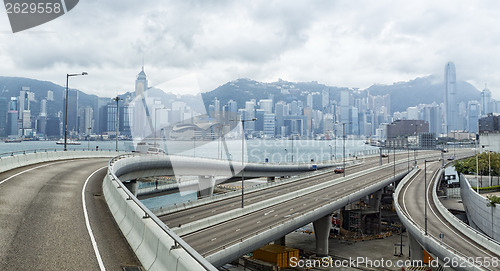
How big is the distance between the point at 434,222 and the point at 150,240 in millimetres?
39241

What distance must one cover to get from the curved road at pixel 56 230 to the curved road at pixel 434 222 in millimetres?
28301

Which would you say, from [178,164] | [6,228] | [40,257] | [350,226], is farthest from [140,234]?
[350,226]

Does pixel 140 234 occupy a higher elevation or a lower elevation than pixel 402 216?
higher

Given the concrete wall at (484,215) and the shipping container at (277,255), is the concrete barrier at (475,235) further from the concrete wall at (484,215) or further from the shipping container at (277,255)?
the shipping container at (277,255)

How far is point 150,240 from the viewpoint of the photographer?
9930 mm

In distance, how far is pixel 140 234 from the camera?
1086 cm

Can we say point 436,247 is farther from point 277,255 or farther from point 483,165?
point 483,165

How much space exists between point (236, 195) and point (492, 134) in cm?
8304

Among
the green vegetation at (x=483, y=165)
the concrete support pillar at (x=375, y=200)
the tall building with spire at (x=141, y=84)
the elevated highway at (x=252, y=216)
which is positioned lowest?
the concrete support pillar at (x=375, y=200)

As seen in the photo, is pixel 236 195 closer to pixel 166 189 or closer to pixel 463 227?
pixel 463 227

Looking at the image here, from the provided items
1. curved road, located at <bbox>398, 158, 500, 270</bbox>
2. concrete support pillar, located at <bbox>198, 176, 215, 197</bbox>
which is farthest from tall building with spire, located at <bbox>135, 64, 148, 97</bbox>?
curved road, located at <bbox>398, 158, 500, 270</bbox>

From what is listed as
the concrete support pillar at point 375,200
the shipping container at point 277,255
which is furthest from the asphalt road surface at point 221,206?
the concrete support pillar at point 375,200

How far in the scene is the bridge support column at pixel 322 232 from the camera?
49.0m

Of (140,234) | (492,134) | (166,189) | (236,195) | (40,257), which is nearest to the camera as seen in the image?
(40,257)
